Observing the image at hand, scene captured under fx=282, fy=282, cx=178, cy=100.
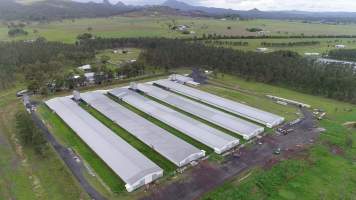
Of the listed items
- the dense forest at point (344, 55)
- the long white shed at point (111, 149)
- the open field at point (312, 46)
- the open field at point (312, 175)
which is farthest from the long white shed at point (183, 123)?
the dense forest at point (344, 55)

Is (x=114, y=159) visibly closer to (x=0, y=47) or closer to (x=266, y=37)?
(x=0, y=47)

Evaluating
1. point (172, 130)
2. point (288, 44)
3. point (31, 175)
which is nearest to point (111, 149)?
point (31, 175)

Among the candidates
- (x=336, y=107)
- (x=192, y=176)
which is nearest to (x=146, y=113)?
(x=192, y=176)

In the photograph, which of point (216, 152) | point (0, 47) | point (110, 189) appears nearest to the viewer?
point (110, 189)

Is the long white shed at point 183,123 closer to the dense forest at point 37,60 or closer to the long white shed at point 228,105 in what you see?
the long white shed at point 228,105

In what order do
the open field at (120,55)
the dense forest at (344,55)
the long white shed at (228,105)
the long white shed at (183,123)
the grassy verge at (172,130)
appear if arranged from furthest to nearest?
the dense forest at (344,55) < the open field at (120,55) < the long white shed at (228,105) < the grassy verge at (172,130) < the long white shed at (183,123)
